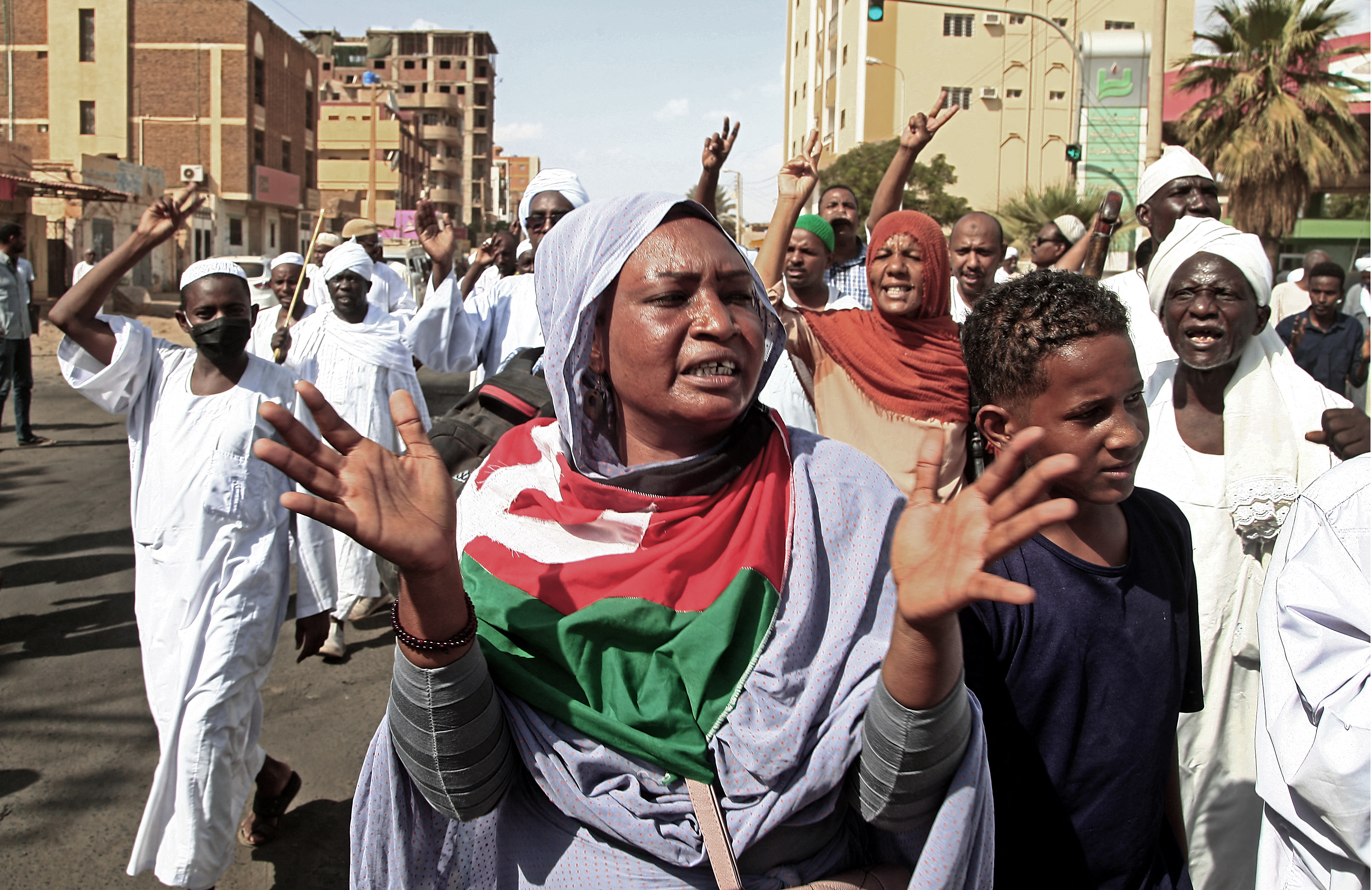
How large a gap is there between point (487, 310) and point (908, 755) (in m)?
4.10

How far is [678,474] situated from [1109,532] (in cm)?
87

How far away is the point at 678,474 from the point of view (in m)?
1.81

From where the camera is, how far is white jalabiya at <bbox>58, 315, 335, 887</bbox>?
3322 mm

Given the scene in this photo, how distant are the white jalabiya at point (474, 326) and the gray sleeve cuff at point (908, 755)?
3507 mm

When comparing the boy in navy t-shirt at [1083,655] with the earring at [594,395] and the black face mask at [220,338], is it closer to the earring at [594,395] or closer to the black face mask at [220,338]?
the earring at [594,395]

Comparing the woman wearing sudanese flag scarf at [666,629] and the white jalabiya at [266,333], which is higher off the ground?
the white jalabiya at [266,333]

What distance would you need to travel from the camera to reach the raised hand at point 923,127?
15.4 ft

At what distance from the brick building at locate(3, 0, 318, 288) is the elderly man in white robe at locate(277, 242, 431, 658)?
38.1 metres

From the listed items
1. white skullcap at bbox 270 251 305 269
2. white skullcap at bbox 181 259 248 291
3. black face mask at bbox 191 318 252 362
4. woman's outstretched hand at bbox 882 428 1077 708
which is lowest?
woman's outstretched hand at bbox 882 428 1077 708

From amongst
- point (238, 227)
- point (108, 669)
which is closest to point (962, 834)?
point (108, 669)

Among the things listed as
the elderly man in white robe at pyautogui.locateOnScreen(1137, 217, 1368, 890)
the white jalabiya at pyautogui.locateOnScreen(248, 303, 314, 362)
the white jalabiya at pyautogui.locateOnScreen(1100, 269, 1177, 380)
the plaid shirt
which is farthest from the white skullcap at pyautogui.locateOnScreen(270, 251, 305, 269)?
the elderly man in white robe at pyautogui.locateOnScreen(1137, 217, 1368, 890)

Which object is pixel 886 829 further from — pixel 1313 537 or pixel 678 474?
pixel 1313 537

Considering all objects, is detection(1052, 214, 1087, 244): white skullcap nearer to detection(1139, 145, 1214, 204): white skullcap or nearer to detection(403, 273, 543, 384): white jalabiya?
detection(1139, 145, 1214, 204): white skullcap

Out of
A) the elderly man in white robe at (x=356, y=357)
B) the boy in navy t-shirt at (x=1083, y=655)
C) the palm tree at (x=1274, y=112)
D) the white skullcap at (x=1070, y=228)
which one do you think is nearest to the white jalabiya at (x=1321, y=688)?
the boy in navy t-shirt at (x=1083, y=655)
